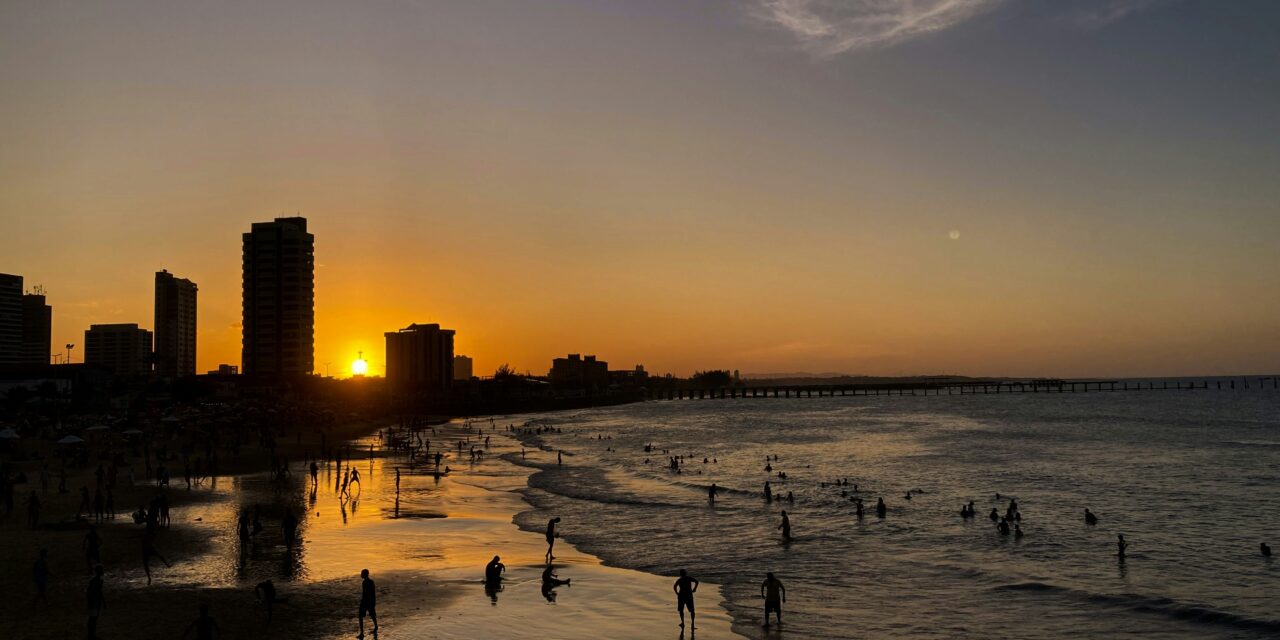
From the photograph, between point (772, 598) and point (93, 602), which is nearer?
point (93, 602)

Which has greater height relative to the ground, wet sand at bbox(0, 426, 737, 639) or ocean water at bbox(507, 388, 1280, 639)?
wet sand at bbox(0, 426, 737, 639)

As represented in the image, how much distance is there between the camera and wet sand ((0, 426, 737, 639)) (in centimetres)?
2081

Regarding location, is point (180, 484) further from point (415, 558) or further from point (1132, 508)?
point (1132, 508)

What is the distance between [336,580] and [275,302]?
163647 mm

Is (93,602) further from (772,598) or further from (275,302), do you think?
(275,302)

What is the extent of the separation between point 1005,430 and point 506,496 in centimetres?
8556

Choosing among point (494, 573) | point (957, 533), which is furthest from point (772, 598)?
point (957, 533)

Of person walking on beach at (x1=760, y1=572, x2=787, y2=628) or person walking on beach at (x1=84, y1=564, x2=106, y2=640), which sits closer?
person walking on beach at (x1=84, y1=564, x2=106, y2=640)

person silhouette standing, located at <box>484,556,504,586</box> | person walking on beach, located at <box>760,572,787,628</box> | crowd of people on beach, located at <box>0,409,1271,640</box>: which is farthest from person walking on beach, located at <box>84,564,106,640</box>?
person walking on beach, located at <box>760,572,787,628</box>

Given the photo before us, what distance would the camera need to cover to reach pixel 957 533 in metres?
A: 38.4

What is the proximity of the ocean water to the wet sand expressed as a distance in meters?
2.82

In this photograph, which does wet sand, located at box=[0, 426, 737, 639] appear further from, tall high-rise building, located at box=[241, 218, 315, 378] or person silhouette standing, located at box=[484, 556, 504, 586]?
tall high-rise building, located at box=[241, 218, 315, 378]

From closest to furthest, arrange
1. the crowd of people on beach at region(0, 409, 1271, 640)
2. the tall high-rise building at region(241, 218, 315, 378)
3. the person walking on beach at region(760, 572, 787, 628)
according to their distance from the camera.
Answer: the crowd of people on beach at region(0, 409, 1271, 640), the person walking on beach at region(760, 572, 787, 628), the tall high-rise building at region(241, 218, 315, 378)

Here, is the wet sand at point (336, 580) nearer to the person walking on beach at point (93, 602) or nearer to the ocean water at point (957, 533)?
the person walking on beach at point (93, 602)
